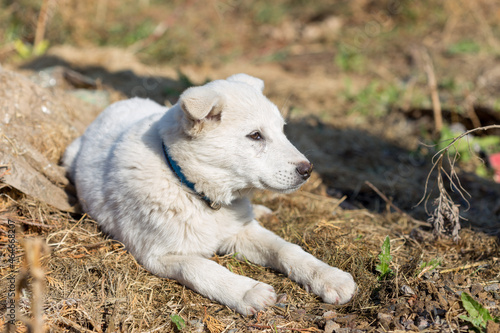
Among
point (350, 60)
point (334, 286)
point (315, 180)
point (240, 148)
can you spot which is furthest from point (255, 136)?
point (350, 60)

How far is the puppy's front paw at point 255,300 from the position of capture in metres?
2.80

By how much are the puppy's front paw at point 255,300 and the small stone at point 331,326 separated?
1.23 feet

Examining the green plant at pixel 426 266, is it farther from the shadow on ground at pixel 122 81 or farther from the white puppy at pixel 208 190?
Answer: the shadow on ground at pixel 122 81

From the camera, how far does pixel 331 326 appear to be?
2.69m

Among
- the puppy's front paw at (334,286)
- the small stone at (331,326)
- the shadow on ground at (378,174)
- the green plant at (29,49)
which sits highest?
the puppy's front paw at (334,286)

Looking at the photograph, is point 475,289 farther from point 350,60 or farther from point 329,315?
point 350,60

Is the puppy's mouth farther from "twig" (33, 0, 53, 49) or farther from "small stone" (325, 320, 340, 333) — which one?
"twig" (33, 0, 53, 49)

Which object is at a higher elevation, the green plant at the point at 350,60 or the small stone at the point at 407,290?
the small stone at the point at 407,290

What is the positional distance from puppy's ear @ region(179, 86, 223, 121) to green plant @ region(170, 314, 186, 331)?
4.17ft

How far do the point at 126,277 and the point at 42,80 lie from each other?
171 inches

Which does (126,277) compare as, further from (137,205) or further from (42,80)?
(42,80)

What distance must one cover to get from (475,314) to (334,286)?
0.86 m

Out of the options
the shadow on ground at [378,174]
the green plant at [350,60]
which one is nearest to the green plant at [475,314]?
the shadow on ground at [378,174]

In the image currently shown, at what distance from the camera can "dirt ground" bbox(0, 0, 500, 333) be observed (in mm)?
2787
